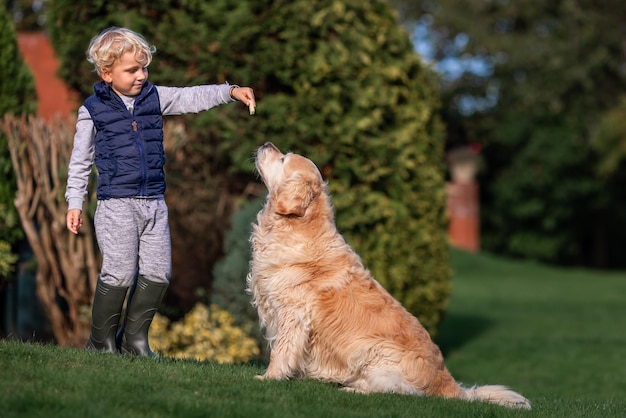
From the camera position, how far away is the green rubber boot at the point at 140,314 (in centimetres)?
623

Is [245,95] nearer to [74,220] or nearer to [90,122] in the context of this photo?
[90,122]

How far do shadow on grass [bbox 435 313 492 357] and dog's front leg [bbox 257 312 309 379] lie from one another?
791cm

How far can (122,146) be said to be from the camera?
19.4 feet

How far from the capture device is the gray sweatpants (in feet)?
19.6

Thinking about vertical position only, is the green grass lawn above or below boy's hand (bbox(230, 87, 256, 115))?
below

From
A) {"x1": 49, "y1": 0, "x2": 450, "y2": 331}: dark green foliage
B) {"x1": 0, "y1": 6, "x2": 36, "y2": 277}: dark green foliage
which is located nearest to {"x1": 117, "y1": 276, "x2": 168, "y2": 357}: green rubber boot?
{"x1": 0, "y1": 6, "x2": 36, "y2": 277}: dark green foliage

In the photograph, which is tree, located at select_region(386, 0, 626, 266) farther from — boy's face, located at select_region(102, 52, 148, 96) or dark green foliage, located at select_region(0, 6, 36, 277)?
boy's face, located at select_region(102, 52, 148, 96)

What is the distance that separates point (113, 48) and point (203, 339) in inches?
155

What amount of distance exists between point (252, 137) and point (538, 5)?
1097 inches

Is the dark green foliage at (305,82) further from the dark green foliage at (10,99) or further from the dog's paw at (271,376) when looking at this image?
the dog's paw at (271,376)

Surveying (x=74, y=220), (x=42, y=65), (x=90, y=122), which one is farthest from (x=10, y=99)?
(x=42, y=65)

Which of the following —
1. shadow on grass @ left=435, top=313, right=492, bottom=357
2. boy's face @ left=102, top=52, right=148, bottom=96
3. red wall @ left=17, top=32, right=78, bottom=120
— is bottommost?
shadow on grass @ left=435, top=313, right=492, bottom=357

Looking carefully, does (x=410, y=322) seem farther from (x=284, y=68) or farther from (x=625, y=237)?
(x=625, y=237)

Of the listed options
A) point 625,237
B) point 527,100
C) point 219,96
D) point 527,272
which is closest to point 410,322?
point 219,96
